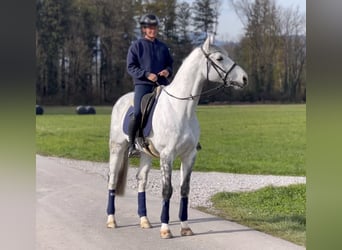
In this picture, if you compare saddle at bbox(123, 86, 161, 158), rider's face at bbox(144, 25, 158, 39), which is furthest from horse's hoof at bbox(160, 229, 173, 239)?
rider's face at bbox(144, 25, 158, 39)

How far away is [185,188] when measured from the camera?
3.02 metres

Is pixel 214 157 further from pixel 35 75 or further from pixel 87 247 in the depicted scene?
pixel 35 75

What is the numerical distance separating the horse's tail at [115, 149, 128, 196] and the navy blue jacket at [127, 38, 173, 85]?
0.44 metres

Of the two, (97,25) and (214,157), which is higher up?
(97,25)

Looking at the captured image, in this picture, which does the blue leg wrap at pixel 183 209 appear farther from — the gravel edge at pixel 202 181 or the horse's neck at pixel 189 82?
the horse's neck at pixel 189 82

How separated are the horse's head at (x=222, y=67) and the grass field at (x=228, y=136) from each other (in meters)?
0.21

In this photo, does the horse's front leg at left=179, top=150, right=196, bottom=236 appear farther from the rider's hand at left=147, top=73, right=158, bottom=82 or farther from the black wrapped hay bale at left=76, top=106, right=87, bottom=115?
the black wrapped hay bale at left=76, top=106, right=87, bottom=115

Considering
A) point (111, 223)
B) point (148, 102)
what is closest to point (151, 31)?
point (148, 102)

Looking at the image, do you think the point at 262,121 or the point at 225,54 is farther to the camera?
the point at 262,121

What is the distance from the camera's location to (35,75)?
291 cm

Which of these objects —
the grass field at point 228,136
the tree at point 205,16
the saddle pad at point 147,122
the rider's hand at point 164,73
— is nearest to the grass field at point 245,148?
the grass field at point 228,136

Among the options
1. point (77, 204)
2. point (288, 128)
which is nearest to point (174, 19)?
point (288, 128)

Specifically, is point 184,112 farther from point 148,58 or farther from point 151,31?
point 151,31

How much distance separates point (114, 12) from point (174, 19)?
307 millimetres
